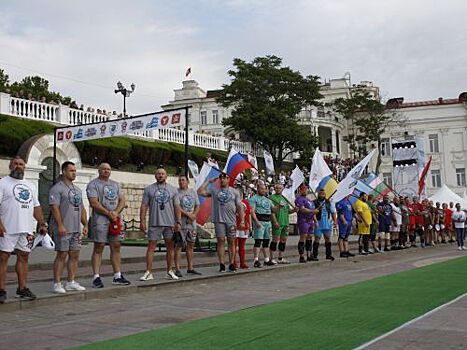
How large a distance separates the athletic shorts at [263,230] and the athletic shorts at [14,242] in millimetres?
5666

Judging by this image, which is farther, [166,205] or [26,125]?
[26,125]

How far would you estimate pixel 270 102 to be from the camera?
162 ft

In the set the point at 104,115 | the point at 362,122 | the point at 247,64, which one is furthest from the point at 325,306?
the point at 362,122

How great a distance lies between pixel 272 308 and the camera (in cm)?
752

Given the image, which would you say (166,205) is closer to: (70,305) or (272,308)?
(70,305)

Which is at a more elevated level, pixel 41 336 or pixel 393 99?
pixel 393 99

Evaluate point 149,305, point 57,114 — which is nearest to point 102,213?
point 149,305

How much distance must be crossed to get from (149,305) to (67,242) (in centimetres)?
153

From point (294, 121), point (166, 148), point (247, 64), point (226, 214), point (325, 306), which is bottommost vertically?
point (325, 306)

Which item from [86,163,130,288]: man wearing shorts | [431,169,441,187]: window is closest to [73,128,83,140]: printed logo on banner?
[86,163,130,288]: man wearing shorts

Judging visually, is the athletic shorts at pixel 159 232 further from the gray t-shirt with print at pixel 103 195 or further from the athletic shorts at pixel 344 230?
the athletic shorts at pixel 344 230

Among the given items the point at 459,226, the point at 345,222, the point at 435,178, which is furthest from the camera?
→ the point at 435,178

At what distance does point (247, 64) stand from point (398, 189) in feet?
88.3

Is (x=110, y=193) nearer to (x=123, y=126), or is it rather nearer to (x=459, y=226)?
(x=123, y=126)
